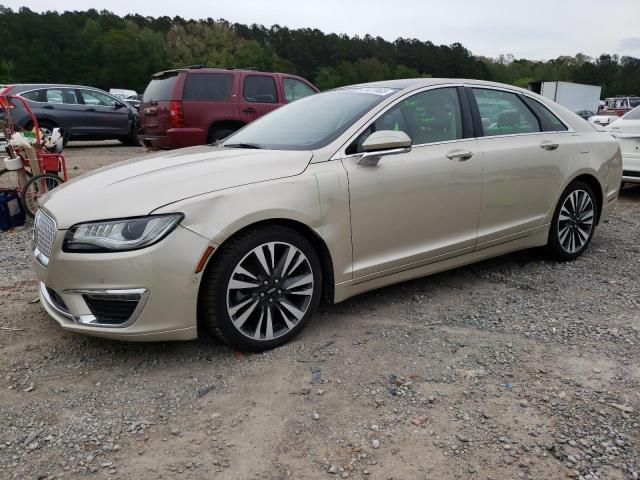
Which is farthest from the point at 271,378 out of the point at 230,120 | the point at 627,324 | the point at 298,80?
the point at 298,80

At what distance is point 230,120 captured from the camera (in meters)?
9.19

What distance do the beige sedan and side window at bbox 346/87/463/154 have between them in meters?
0.01

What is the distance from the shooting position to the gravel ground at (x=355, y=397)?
2.18 meters

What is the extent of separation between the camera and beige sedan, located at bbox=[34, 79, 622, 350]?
271 centimetres

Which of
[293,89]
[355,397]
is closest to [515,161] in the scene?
[355,397]

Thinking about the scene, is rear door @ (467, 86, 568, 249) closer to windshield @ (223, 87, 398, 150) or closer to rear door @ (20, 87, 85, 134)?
windshield @ (223, 87, 398, 150)

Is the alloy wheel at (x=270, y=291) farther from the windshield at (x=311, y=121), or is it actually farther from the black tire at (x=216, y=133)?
the black tire at (x=216, y=133)

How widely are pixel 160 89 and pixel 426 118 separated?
684 cm

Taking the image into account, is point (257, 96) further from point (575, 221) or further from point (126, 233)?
point (126, 233)

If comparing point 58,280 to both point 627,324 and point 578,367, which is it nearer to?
point 578,367

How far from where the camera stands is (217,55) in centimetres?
8469

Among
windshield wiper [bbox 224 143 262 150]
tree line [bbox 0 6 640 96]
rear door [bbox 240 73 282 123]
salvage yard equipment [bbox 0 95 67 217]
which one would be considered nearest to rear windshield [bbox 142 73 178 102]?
rear door [bbox 240 73 282 123]

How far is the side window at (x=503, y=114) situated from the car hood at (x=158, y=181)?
1617 mm

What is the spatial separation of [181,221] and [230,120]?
6.85 metres
